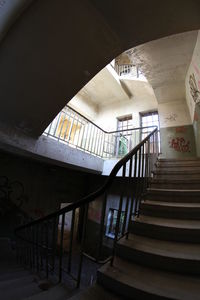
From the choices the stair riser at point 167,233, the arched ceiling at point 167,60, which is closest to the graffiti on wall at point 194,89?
the arched ceiling at point 167,60

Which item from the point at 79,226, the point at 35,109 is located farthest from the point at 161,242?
the point at 79,226

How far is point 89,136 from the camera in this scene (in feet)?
13.2

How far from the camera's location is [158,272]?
117 centimetres

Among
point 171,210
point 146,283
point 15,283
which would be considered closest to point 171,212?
point 171,210

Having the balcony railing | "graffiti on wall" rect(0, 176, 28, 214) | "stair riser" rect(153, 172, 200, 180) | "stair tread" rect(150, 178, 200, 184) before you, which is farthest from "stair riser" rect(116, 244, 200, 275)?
"graffiti on wall" rect(0, 176, 28, 214)

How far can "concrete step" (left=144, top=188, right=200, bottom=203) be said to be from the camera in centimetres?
194

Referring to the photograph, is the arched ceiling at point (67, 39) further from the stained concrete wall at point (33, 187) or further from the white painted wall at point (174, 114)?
the white painted wall at point (174, 114)

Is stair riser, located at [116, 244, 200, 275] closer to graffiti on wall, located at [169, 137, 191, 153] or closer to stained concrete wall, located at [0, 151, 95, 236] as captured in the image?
stained concrete wall, located at [0, 151, 95, 236]

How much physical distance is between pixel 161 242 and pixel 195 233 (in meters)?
0.33

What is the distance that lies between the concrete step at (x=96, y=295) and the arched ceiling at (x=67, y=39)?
1927mm

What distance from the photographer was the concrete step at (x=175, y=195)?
6.37ft

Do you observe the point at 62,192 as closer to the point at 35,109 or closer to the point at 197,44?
the point at 35,109

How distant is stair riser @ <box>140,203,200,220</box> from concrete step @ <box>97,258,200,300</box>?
0.65 m

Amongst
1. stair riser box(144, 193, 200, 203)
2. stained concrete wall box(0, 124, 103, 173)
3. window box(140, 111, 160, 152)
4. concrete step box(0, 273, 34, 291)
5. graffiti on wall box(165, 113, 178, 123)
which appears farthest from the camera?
window box(140, 111, 160, 152)
